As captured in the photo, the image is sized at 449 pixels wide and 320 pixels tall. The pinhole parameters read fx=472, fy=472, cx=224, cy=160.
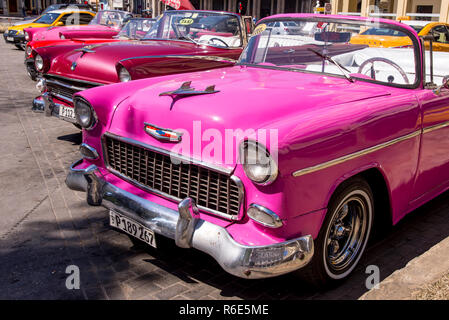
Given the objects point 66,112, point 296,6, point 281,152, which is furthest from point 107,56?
point 296,6

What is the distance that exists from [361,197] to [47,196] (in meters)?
2.99

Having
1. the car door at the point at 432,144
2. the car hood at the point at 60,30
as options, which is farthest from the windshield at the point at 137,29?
the car door at the point at 432,144

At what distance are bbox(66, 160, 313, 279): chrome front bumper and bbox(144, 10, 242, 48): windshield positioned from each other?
4247 millimetres

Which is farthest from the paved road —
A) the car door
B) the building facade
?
the building facade

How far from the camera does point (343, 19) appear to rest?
12.7ft

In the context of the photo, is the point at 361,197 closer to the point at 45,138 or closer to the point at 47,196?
the point at 47,196

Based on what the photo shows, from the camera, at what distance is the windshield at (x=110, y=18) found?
40.5 feet

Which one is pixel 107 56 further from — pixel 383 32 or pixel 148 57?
pixel 383 32

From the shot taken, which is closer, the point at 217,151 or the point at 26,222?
the point at 217,151

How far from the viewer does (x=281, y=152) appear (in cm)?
243

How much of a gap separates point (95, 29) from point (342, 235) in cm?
959

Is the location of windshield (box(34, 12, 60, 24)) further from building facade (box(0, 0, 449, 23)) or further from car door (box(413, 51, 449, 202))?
car door (box(413, 51, 449, 202))

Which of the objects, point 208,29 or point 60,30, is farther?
point 60,30
